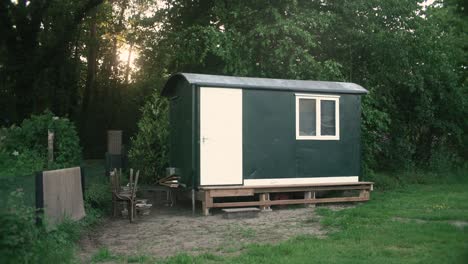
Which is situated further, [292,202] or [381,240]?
[292,202]

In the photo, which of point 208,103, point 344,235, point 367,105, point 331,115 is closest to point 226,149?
point 208,103

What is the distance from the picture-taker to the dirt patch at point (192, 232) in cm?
700

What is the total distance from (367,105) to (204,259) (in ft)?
33.5

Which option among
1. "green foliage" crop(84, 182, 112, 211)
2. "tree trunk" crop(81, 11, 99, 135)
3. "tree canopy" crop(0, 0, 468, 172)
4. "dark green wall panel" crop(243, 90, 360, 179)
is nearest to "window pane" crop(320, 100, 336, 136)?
"dark green wall panel" crop(243, 90, 360, 179)

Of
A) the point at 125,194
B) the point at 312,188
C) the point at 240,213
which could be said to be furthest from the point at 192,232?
the point at 312,188

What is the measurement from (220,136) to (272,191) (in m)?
1.56

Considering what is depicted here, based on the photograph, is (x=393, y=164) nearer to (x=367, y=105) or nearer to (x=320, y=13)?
(x=367, y=105)

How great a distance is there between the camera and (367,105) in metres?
15.2

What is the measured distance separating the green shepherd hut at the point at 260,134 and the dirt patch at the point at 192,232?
2.57ft

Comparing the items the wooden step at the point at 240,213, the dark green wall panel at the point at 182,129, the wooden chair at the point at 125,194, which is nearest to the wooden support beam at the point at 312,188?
the wooden step at the point at 240,213

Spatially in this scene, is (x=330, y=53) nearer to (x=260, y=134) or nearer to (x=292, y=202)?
(x=260, y=134)

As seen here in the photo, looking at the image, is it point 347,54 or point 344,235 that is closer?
point 344,235

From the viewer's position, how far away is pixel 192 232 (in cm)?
834

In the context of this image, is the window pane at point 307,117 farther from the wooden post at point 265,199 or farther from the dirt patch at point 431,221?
the dirt patch at point 431,221
